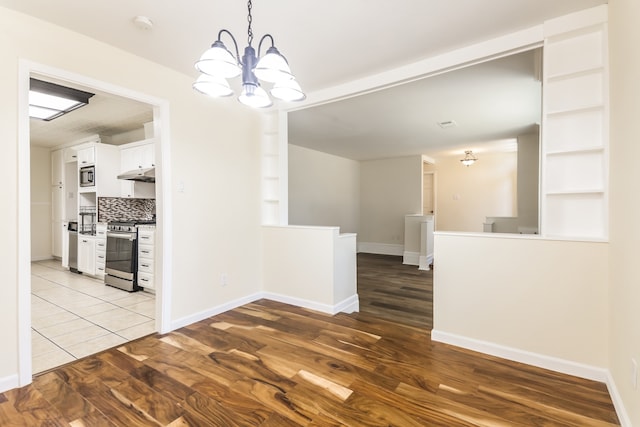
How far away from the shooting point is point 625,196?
5.22 feet

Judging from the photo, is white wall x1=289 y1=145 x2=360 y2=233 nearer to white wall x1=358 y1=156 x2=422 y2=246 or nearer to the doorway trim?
white wall x1=358 y1=156 x2=422 y2=246

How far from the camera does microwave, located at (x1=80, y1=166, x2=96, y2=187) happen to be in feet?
16.3

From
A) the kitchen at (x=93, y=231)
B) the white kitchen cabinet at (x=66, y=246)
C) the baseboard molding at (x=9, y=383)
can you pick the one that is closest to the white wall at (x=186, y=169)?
the baseboard molding at (x=9, y=383)

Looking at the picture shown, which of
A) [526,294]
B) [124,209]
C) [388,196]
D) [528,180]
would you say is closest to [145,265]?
[124,209]

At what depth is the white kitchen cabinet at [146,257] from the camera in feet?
13.2

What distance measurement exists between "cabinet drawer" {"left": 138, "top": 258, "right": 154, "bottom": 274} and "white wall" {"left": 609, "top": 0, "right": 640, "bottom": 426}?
458 centimetres

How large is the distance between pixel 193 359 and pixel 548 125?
10.3 feet

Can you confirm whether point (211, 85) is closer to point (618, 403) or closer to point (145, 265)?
point (618, 403)

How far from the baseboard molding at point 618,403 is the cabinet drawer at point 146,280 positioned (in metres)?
4.55

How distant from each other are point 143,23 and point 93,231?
4.49m

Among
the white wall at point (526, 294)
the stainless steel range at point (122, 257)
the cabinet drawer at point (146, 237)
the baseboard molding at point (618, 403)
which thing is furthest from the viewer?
the stainless steel range at point (122, 257)

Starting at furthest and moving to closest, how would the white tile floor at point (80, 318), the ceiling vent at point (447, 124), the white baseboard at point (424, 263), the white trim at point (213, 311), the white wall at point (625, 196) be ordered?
the white baseboard at point (424, 263) < the ceiling vent at point (447, 124) < the white trim at point (213, 311) < the white tile floor at point (80, 318) < the white wall at point (625, 196)

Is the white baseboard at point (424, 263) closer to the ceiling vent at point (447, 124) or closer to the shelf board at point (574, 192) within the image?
the ceiling vent at point (447, 124)

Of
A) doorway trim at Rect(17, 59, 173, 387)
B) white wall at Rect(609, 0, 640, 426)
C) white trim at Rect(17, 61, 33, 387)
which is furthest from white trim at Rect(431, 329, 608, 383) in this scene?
white trim at Rect(17, 61, 33, 387)
